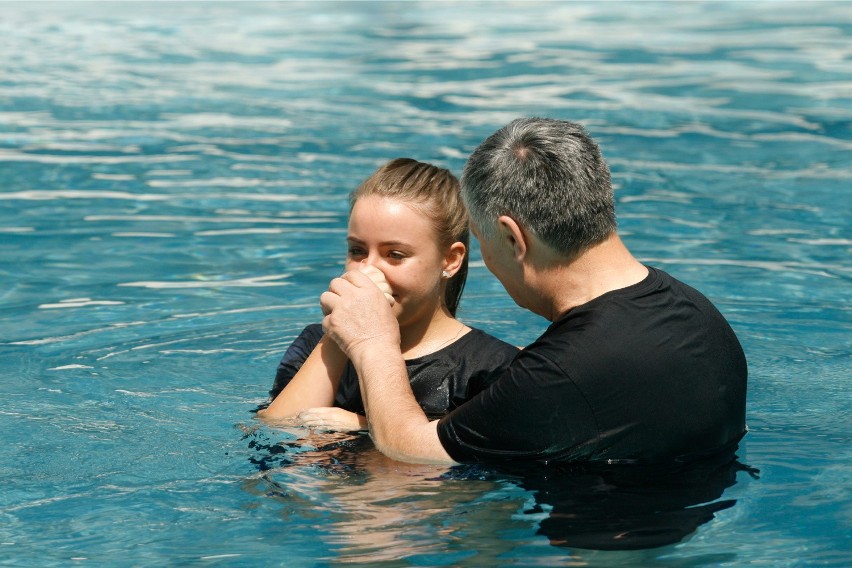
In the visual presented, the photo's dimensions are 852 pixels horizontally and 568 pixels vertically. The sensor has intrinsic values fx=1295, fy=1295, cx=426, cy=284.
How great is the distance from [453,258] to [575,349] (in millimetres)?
1078

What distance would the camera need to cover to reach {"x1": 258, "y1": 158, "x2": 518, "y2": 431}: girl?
14.8 feet

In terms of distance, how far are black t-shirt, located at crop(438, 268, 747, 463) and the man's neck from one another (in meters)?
0.05

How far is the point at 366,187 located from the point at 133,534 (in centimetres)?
145

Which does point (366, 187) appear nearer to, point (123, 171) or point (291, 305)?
point (291, 305)

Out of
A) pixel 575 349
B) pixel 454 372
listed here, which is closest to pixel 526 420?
pixel 575 349

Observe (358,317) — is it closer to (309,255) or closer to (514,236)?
(514,236)

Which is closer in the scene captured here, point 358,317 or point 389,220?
point 358,317

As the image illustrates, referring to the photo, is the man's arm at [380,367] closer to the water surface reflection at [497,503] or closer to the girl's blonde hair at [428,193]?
the water surface reflection at [497,503]

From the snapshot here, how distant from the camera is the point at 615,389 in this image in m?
3.71

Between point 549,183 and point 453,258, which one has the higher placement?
point 549,183

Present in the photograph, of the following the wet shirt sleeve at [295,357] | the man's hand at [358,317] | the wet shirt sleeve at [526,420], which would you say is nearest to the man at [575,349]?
the wet shirt sleeve at [526,420]

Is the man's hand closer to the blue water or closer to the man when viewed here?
the man

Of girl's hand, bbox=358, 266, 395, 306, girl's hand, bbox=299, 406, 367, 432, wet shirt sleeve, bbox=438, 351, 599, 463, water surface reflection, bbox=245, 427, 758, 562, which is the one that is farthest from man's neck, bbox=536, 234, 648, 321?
girl's hand, bbox=299, 406, 367, 432

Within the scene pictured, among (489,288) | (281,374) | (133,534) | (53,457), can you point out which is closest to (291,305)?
(489,288)
